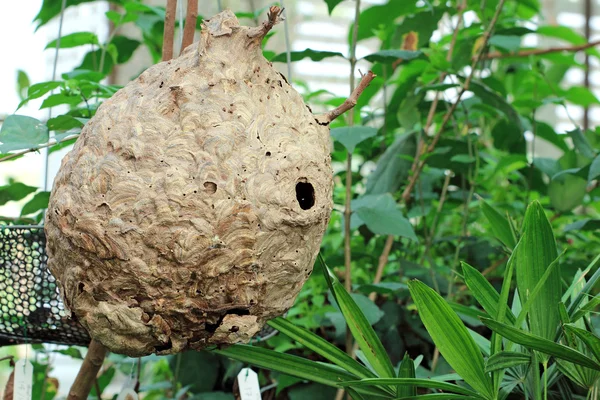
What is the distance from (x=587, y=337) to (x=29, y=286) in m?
0.68

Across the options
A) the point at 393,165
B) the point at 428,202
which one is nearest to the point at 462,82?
the point at 393,165

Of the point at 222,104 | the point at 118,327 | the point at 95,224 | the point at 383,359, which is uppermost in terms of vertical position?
the point at 222,104

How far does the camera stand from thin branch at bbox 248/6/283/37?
68 centimetres

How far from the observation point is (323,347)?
89cm

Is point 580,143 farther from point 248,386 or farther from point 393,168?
point 248,386

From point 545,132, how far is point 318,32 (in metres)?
1.93

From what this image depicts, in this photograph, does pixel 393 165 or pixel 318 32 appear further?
pixel 318 32

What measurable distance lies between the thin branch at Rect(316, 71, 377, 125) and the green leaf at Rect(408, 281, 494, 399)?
0.24 m

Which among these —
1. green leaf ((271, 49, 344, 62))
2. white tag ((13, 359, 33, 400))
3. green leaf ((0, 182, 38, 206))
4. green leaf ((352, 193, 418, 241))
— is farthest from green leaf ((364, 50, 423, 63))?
white tag ((13, 359, 33, 400))

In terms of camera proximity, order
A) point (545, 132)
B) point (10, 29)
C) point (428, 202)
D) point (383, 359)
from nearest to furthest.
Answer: point (383, 359) → point (545, 132) → point (428, 202) → point (10, 29)

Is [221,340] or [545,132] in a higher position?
[545,132]

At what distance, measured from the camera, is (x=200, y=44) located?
2.37 ft

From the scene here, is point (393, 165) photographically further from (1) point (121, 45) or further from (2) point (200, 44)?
(2) point (200, 44)

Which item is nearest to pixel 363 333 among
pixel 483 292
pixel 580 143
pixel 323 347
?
pixel 323 347
